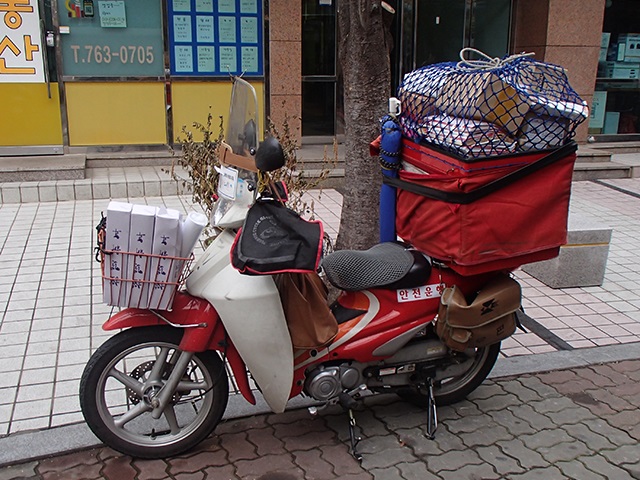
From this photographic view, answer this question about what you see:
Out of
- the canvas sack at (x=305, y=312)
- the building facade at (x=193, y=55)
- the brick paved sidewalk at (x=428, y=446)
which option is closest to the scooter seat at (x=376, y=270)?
the canvas sack at (x=305, y=312)

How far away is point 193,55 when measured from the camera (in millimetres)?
9516

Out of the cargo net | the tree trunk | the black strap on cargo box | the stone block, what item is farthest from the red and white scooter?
the stone block

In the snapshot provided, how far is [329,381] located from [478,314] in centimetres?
79

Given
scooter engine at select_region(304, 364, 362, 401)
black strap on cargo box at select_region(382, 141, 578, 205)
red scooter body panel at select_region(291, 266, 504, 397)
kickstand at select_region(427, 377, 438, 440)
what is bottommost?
kickstand at select_region(427, 377, 438, 440)

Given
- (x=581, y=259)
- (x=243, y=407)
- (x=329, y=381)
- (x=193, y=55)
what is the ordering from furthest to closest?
(x=193, y=55)
(x=581, y=259)
(x=243, y=407)
(x=329, y=381)

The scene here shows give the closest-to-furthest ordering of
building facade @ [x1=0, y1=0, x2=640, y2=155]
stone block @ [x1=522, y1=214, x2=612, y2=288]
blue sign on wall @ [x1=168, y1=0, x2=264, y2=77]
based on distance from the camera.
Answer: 1. stone block @ [x1=522, y1=214, x2=612, y2=288]
2. building facade @ [x1=0, y1=0, x2=640, y2=155]
3. blue sign on wall @ [x1=168, y1=0, x2=264, y2=77]

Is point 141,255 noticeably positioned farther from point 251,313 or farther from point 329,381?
point 329,381

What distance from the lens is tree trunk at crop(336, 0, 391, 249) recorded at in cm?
447

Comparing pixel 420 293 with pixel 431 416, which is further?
pixel 431 416

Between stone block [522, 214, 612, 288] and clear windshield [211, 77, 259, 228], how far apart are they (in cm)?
330

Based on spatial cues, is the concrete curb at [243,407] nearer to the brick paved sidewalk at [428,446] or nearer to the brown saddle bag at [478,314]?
the brick paved sidewalk at [428,446]

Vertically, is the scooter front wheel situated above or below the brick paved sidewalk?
above

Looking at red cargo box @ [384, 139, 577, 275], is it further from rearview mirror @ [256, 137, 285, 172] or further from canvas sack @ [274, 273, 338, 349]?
rearview mirror @ [256, 137, 285, 172]

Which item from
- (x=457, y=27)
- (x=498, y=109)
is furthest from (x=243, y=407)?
(x=457, y=27)
